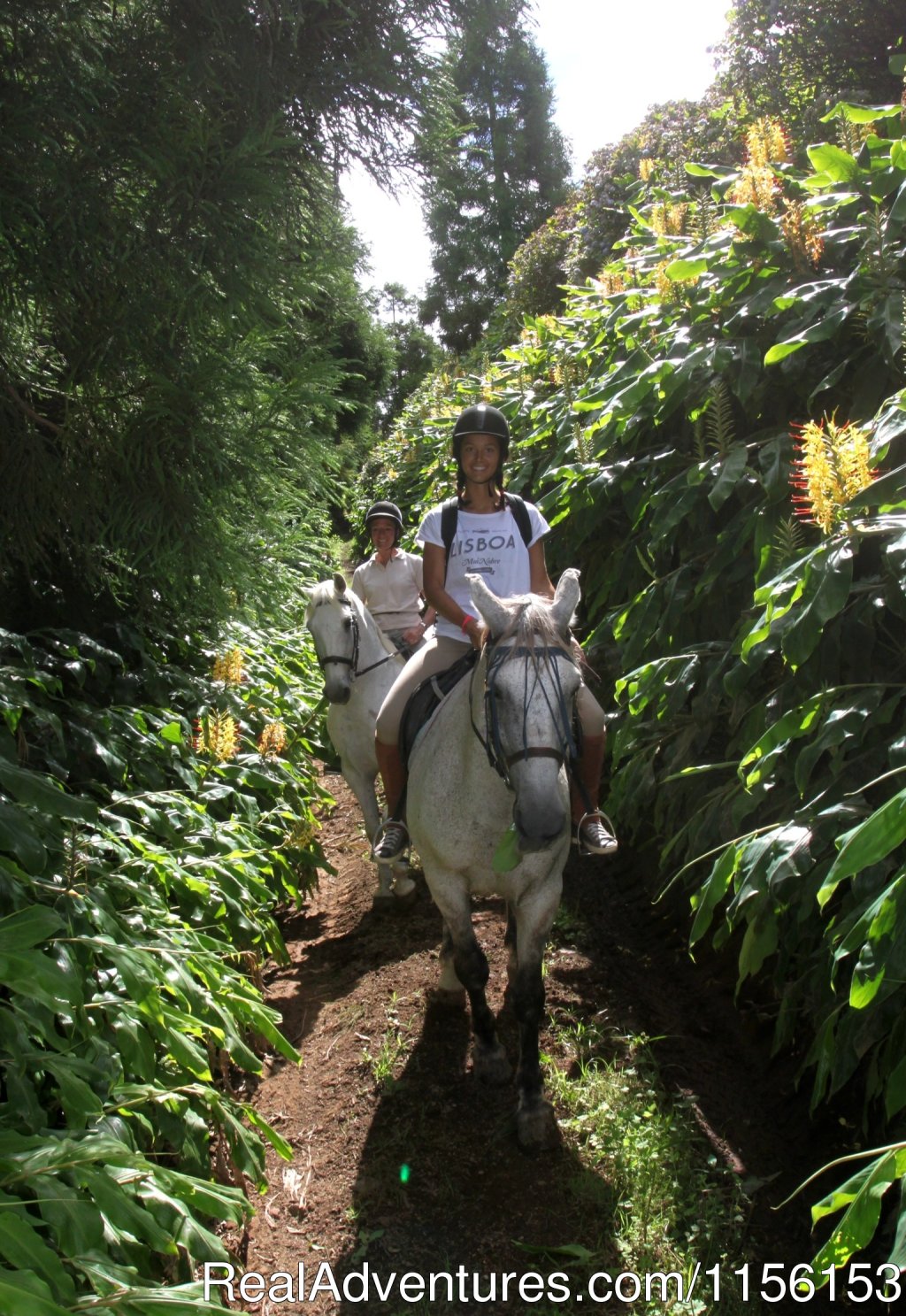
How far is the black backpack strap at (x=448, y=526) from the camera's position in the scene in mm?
4410

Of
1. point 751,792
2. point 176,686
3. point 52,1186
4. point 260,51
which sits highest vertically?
point 260,51

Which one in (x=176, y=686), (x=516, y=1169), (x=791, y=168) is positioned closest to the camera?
(x=516, y=1169)

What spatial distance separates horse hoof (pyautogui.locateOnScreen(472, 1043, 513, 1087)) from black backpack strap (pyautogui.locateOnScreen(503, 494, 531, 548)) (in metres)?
2.35

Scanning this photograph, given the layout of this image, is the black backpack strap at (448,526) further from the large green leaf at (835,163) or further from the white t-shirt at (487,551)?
the large green leaf at (835,163)

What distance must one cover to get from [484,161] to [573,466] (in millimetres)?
30147

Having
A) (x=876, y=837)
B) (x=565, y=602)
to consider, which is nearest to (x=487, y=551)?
(x=565, y=602)

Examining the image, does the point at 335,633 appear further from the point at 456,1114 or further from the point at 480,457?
the point at 456,1114

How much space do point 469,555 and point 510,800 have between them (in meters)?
1.25

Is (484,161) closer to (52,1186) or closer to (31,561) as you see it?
(31,561)

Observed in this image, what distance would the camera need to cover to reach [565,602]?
137 inches

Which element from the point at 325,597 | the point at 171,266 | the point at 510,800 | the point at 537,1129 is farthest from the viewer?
the point at 325,597

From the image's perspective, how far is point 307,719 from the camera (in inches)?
309

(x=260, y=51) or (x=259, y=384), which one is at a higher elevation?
(x=260, y=51)

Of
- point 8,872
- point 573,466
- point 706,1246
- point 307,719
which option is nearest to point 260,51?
point 573,466
